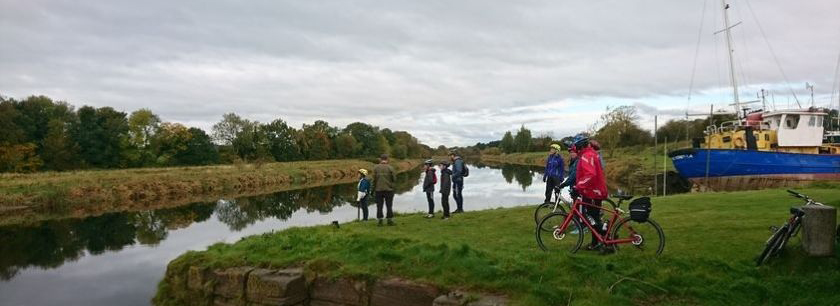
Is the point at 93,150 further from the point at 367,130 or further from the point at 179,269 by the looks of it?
the point at 367,130

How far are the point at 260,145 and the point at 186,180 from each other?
40.2 metres

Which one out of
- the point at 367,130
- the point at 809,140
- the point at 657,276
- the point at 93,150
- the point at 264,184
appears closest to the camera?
the point at 657,276

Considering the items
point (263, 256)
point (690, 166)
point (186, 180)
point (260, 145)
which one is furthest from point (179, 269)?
point (260, 145)

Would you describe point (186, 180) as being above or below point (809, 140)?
below

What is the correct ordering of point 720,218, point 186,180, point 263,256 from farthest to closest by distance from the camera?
point 186,180, point 720,218, point 263,256

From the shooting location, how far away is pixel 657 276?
6.59 m

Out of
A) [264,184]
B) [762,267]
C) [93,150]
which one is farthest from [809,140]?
[93,150]

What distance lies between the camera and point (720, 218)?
1039cm

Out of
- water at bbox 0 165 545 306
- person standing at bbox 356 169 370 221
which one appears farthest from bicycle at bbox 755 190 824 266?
water at bbox 0 165 545 306

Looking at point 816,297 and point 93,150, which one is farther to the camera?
point 93,150

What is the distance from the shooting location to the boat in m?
24.9

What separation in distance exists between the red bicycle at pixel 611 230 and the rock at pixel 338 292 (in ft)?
9.76

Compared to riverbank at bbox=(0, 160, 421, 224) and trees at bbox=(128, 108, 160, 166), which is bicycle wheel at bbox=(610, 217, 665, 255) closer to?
riverbank at bbox=(0, 160, 421, 224)

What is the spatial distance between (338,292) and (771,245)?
240 inches
